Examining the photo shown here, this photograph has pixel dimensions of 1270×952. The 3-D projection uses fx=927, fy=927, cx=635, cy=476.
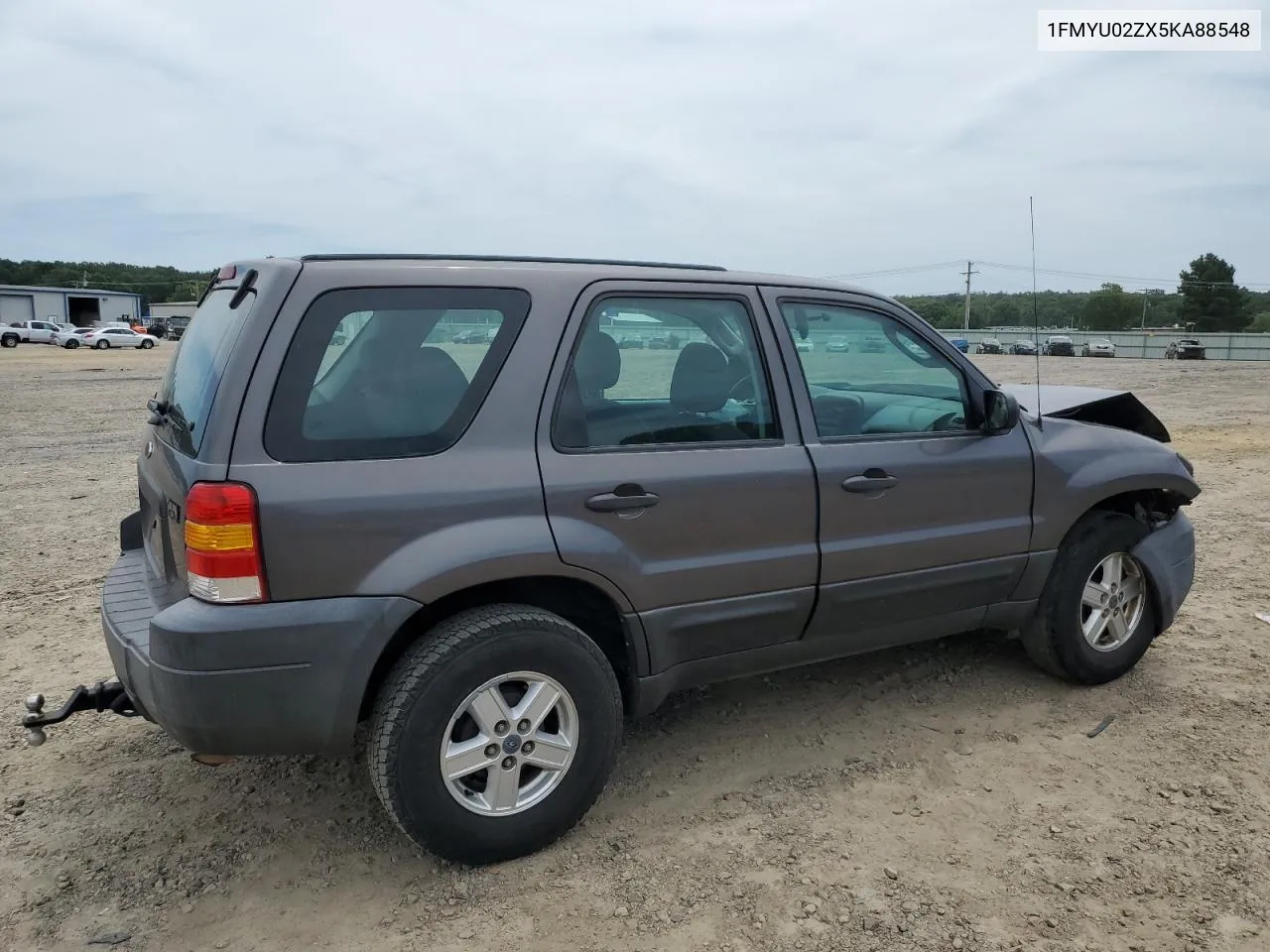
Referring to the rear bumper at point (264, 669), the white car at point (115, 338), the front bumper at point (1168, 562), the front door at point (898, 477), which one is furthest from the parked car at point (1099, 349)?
the rear bumper at point (264, 669)

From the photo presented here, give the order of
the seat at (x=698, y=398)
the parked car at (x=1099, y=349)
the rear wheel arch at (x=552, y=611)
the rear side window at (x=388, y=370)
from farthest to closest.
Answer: the parked car at (x=1099, y=349)
the seat at (x=698, y=398)
the rear wheel arch at (x=552, y=611)
the rear side window at (x=388, y=370)

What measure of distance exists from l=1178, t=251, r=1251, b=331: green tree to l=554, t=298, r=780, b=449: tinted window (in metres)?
91.5

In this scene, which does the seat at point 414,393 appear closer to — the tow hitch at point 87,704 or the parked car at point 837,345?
the tow hitch at point 87,704

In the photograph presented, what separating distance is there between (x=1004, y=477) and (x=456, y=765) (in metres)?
2.42

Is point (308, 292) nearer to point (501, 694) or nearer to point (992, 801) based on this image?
point (501, 694)

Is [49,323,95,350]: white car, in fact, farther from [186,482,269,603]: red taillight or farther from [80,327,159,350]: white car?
[186,482,269,603]: red taillight

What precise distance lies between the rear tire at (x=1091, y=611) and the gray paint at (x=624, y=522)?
12 centimetres

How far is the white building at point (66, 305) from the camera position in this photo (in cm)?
7188

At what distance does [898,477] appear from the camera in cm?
349

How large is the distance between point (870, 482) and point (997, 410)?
0.68m

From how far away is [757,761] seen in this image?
3531 millimetres

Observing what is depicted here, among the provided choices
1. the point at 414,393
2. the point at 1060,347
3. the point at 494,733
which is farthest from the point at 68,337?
the point at 494,733

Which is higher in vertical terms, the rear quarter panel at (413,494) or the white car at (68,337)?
the white car at (68,337)

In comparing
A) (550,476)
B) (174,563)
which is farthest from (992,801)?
(174,563)
